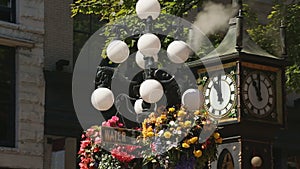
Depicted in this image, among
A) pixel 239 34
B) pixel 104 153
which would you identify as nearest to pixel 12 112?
pixel 104 153

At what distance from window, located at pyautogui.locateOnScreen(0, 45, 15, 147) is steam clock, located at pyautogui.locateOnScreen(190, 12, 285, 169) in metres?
10.2

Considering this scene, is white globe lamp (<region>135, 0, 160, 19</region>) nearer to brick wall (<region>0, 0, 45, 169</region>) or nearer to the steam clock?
the steam clock

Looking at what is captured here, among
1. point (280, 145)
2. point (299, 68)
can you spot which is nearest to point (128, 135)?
point (299, 68)

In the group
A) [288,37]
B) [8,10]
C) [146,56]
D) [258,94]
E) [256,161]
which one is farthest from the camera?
[8,10]

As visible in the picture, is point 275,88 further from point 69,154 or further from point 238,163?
point 69,154

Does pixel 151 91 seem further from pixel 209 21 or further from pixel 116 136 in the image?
pixel 209 21

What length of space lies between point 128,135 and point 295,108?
57.3 ft

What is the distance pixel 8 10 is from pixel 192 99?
11.2 metres

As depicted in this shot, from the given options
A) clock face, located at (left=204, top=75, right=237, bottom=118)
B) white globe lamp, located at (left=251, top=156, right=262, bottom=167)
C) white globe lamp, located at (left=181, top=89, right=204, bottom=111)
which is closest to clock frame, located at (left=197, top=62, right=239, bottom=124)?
clock face, located at (left=204, top=75, right=237, bottom=118)

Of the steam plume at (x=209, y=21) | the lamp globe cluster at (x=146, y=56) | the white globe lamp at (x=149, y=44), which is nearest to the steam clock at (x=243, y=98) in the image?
the lamp globe cluster at (x=146, y=56)

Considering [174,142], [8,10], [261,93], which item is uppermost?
[8,10]

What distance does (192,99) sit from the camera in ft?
35.3

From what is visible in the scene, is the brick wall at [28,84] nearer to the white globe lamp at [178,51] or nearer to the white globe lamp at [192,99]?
the white globe lamp at [178,51]

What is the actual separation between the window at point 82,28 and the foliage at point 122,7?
354 centimetres
